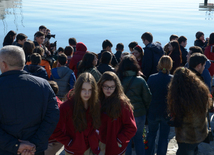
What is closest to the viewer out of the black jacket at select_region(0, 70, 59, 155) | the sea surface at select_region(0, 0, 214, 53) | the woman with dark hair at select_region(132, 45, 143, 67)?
the black jacket at select_region(0, 70, 59, 155)

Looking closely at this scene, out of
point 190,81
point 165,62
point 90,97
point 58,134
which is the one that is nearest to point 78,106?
point 90,97

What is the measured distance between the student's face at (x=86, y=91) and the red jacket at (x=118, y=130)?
0.28m

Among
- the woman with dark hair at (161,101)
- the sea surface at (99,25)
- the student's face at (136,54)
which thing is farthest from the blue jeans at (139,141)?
the sea surface at (99,25)

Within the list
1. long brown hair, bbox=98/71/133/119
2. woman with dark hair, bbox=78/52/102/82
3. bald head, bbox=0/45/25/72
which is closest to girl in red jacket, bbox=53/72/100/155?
long brown hair, bbox=98/71/133/119

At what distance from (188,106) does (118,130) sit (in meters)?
0.75

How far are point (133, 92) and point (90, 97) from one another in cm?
81

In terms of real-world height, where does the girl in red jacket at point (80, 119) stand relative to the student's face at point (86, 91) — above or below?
below

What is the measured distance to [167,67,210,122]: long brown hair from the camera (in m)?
2.36

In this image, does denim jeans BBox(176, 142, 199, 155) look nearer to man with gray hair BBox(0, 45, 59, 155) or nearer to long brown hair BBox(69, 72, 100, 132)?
long brown hair BBox(69, 72, 100, 132)

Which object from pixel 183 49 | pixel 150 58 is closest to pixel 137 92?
pixel 150 58

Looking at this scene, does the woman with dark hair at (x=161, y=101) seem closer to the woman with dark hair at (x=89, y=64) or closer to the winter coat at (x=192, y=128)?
the winter coat at (x=192, y=128)

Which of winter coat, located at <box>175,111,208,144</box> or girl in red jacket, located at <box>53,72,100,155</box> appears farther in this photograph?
winter coat, located at <box>175,111,208,144</box>

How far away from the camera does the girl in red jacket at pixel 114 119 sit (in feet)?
7.63

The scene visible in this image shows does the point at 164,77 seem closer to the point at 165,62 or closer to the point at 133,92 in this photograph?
the point at 165,62
